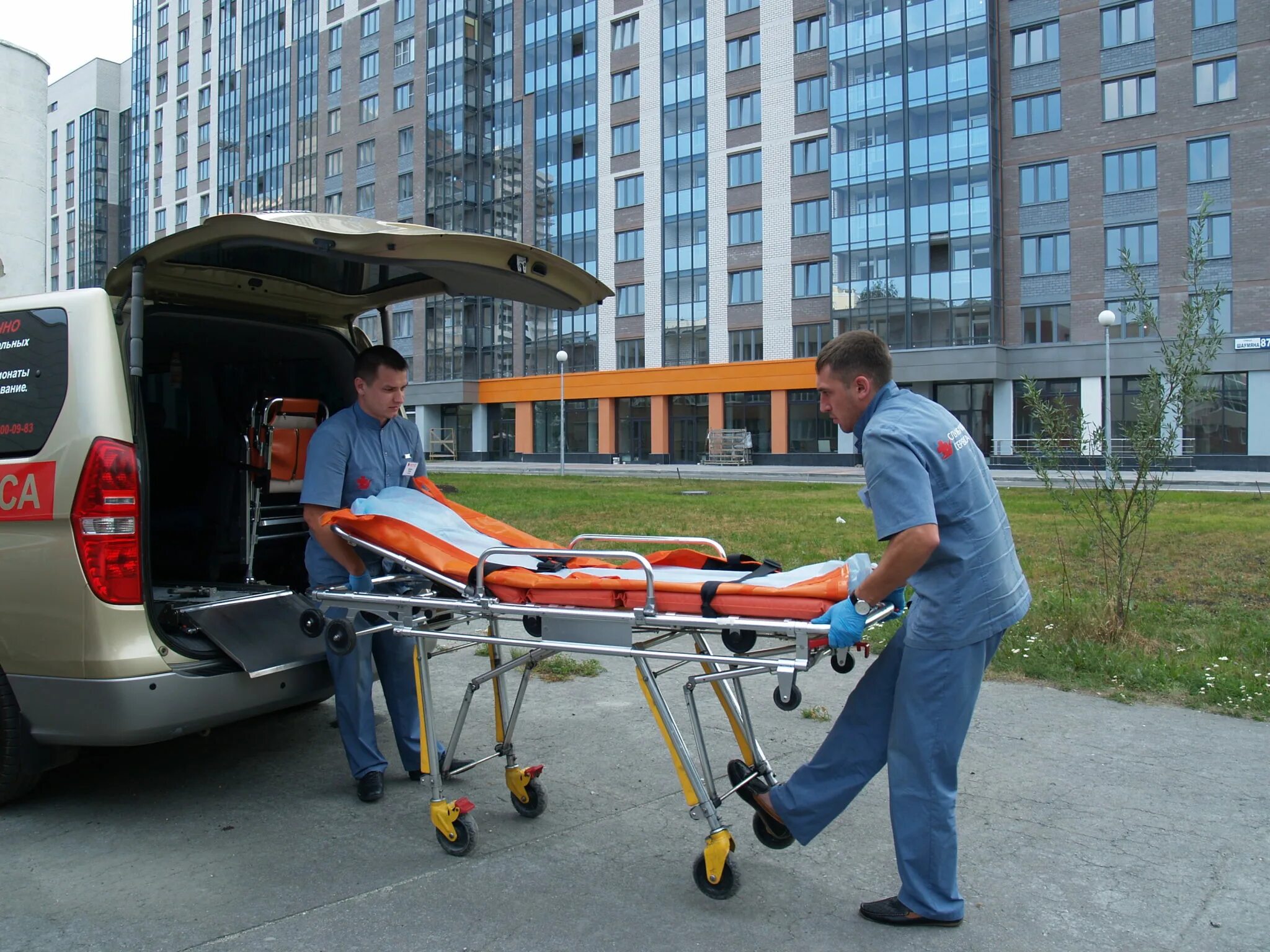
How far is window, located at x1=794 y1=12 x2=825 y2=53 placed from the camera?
155 ft

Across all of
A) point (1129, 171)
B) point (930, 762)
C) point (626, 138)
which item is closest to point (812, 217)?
point (626, 138)

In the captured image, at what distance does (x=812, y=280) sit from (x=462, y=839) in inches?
1799

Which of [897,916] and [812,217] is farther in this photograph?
[812,217]

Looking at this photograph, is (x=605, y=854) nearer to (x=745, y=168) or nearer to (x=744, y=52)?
(x=745, y=168)

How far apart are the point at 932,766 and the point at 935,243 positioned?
43.1 m

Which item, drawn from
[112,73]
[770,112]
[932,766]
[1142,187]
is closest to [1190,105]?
[1142,187]

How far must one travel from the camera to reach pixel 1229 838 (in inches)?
157

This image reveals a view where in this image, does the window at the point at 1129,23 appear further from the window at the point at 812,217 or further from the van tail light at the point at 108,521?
the van tail light at the point at 108,521

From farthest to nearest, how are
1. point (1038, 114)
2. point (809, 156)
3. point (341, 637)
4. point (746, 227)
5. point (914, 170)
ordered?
point (746, 227)
point (809, 156)
point (914, 170)
point (1038, 114)
point (341, 637)

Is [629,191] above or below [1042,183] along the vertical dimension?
above

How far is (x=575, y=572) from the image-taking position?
13.0 feet

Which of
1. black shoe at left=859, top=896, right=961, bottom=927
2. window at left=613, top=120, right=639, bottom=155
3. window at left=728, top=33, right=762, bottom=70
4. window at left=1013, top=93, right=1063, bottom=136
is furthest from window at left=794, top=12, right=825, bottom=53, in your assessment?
black shoe at left=859, top=896, right=961, bottom=927

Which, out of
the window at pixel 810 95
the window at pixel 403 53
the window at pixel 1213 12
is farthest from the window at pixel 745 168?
the window at pixel 403 53

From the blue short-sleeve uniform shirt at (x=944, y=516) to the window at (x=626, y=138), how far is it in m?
52.6
